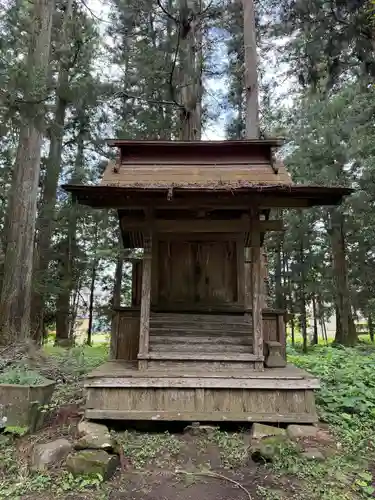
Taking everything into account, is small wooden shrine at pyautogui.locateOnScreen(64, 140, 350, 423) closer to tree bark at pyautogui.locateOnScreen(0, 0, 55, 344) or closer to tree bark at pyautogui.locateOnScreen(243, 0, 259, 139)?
tree bark at pyautogui.locateOnScreen(0, 0, 55, 344)

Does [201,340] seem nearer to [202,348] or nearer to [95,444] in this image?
[202,348]

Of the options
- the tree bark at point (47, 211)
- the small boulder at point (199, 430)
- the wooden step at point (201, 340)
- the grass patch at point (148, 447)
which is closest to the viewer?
the grass patch at point (148, 447)

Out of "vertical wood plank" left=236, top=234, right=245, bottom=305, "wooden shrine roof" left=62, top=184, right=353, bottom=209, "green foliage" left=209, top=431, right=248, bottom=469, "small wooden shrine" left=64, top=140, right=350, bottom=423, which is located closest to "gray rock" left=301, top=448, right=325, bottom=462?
"green foliage" left=209, top=431, right=248, bottom=469

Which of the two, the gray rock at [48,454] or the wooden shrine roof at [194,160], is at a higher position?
the wooden shrine roof at [194,160]

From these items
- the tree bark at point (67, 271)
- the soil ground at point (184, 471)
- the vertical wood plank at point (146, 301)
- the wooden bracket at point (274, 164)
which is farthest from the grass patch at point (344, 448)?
the tree bark at point (67, 271)

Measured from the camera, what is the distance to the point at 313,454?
145 inches

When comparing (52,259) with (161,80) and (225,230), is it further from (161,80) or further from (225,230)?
(225,230)

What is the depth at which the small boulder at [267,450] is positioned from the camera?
11.8ft

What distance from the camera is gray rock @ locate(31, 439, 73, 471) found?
3.46 m

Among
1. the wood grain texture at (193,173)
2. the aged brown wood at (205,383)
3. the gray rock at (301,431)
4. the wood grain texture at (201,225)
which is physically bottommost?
the gray rock at (301,431)

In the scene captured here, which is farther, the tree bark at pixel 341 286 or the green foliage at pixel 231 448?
the tree bark at pixel 341 286

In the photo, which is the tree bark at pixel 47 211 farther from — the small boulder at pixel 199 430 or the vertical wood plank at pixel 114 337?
the small boulder at pixel 199 430

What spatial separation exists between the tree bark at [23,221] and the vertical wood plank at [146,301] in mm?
3167

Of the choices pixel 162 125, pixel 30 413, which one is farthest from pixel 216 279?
pixel 162 125
